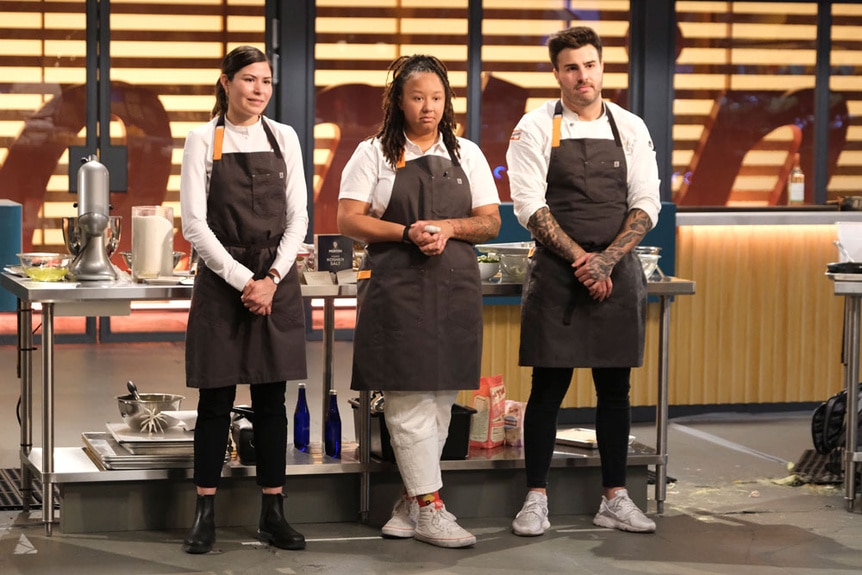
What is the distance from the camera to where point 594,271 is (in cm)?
425

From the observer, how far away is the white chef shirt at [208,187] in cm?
401

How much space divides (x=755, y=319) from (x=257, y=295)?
3.41m

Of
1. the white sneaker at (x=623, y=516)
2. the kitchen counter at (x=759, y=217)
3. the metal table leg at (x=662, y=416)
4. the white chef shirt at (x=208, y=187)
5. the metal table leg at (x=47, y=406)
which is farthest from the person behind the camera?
the kitchen counter at (x=759, y=217)

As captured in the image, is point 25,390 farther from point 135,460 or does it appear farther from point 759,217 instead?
point 759,217

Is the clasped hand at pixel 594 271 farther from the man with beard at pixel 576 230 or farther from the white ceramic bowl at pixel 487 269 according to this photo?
the white ceramic bowl at pixel 487 269

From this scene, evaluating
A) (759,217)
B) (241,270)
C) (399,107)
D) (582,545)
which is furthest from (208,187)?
(759,217)

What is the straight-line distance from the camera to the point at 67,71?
29.0ft

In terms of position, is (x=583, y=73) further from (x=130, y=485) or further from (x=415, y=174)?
(x=130, y=485)

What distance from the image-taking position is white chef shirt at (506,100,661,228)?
14.1ft

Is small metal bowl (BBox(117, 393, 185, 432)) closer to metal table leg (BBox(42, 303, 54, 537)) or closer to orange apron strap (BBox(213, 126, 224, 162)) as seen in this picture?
metal table leg (BBox(42, 303, 54, 537))

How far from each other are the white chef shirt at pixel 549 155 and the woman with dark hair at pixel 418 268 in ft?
0.48

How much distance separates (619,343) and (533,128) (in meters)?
0.74

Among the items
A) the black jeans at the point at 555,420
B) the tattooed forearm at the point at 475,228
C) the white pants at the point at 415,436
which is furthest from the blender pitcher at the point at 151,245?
the black jeans at the point at 555,420

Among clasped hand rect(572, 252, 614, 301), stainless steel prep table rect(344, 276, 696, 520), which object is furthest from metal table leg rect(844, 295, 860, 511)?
clasped hand rect(572, 252, 614, 301)
